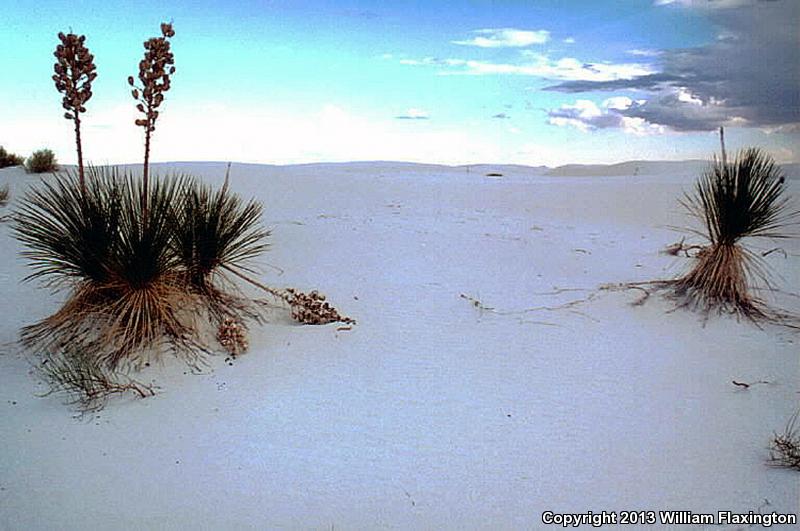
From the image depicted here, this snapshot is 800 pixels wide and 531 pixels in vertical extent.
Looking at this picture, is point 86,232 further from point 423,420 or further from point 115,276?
point 423,420

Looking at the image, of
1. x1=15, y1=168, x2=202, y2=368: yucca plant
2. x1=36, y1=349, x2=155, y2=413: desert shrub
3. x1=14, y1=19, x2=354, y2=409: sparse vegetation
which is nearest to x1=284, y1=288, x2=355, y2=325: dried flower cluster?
x1=14, y1=19, x2=354, y2=409: sparse vegetation

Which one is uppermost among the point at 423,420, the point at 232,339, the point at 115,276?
the point at 115,276

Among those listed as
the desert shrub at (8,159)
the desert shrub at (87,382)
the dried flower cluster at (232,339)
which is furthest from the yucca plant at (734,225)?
the desert shrub at (8,159)

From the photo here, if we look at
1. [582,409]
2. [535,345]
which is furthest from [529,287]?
[582,409]

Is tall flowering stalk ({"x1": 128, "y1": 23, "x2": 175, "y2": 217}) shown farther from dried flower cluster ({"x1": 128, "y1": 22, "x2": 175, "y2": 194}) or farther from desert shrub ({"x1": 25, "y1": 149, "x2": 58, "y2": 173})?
desert shrub ({"x1": 25, "y1": 149, "x2": 58, "y2": 173})

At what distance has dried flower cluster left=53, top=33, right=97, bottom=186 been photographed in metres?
4.46

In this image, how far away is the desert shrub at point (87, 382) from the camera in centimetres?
344

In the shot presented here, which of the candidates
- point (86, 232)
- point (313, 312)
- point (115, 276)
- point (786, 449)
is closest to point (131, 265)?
point (115, 276)

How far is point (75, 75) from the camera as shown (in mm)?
4504

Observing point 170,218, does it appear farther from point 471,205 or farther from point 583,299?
point 471,205

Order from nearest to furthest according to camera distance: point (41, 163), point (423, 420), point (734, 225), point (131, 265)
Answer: point (423, 420)
point (131, 265)
point (734, 225)
point (41, 163)

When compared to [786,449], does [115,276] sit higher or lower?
higher

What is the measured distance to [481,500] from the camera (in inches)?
107

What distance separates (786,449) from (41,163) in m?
14.4
